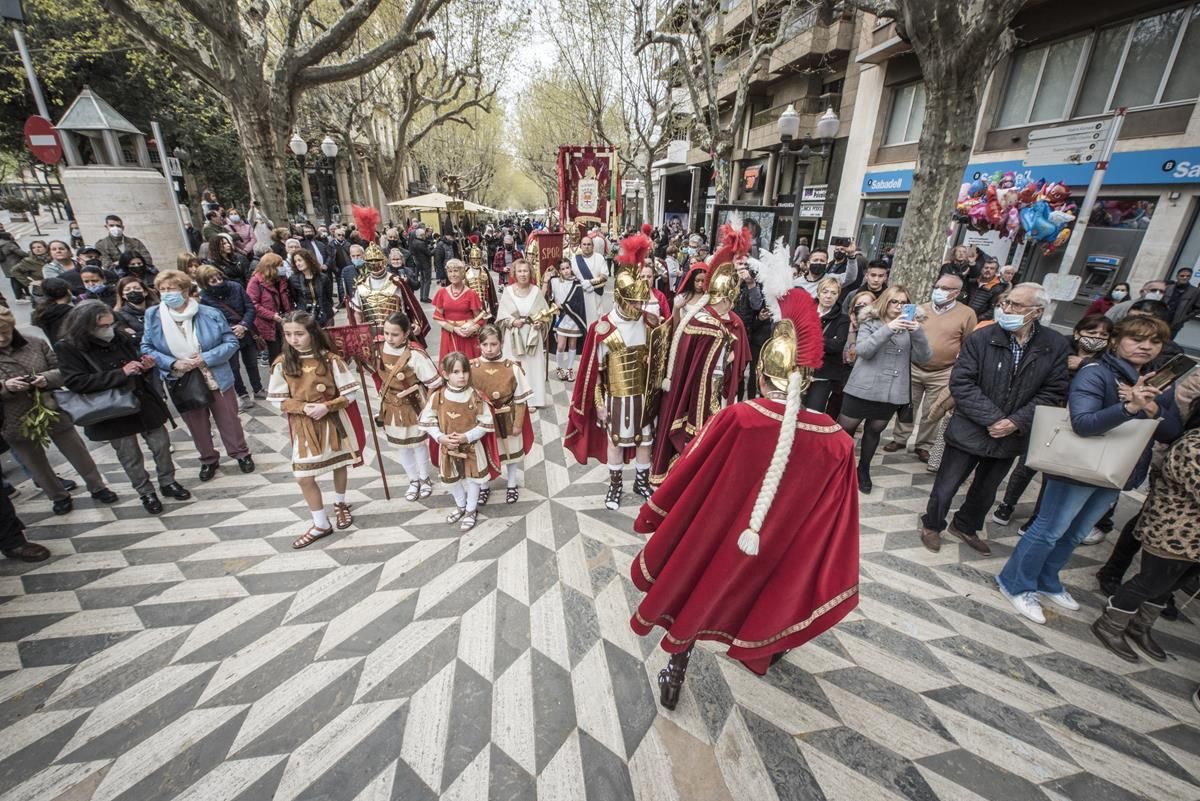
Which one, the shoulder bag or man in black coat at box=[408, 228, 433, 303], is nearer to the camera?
the shoulder bag

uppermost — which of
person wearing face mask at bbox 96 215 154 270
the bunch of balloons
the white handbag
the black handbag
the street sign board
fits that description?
the street sign board

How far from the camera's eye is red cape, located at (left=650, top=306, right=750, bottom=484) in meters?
3.69

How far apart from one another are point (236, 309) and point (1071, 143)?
33.3 ft

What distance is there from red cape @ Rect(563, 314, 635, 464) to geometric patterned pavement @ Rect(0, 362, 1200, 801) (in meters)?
0.82

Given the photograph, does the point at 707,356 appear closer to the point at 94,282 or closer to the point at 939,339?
the point at 939,339

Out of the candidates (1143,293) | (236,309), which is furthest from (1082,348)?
(236,309)

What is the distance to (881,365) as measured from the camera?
4.35 meters

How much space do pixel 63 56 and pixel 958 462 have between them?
78.2 ft

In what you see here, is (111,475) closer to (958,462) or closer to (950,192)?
(958,462)

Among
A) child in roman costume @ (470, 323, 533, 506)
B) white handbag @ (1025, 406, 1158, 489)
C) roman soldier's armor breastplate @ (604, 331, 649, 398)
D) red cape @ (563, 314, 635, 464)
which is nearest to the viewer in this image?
white handbag @ (1025, 406, 1158, 489)

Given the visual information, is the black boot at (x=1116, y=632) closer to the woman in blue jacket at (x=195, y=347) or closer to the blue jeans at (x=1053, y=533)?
the blue jeans at (x=1053, y=533)

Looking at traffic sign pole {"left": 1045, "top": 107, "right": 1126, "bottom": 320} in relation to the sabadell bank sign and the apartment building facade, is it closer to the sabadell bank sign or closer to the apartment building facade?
the apartment building facade

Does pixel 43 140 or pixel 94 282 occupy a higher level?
pixel 43 140

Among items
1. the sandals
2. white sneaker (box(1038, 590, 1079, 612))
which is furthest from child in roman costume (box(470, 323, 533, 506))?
white sneaker (box(1038, 590, 1079, 612))
